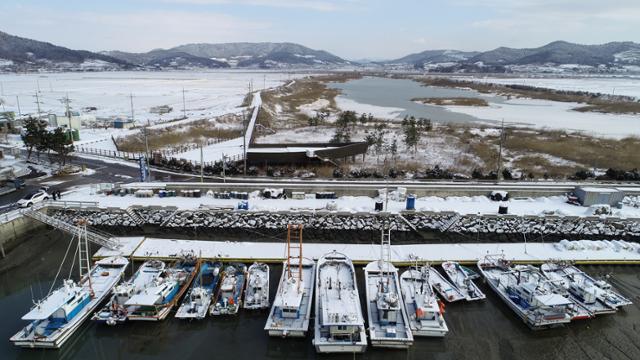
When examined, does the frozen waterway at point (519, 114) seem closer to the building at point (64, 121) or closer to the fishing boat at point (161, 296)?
the building at point (64, 121)

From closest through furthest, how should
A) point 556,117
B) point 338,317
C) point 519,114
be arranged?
point 338,317 → point 556,117 → point 519,114

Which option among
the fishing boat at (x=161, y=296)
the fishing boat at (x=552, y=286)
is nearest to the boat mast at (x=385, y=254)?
the fishing boat at (x=552, y=286)

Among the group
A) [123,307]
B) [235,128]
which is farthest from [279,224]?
[235,128]

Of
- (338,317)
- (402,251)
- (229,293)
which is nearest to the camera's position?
(338,317)

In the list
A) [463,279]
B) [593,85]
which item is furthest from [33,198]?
[593,85]

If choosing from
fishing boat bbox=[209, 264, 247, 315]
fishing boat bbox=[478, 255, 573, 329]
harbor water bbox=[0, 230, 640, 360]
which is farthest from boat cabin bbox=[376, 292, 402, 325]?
fishing boat bbox=[209, 264, 247, 315]

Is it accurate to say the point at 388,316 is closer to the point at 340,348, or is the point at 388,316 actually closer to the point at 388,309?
the point at 388,309

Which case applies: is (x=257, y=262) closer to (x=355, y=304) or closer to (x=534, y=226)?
(x=355, y=304)

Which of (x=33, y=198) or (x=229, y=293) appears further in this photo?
(x=33, y=198)

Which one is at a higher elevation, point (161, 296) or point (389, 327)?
point (161, 296)
